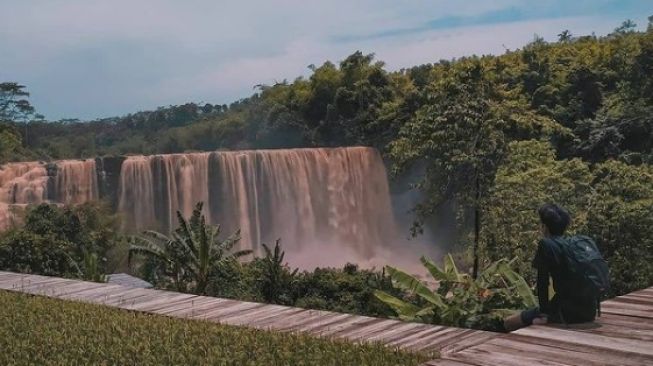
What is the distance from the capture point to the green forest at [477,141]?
12742mm

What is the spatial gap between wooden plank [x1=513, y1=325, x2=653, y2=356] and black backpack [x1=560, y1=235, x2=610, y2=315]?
0.28m

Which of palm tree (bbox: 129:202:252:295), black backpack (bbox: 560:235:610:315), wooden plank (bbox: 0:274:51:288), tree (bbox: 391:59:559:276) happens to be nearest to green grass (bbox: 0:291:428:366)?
black backpack (bbox: 560:235:610:315)

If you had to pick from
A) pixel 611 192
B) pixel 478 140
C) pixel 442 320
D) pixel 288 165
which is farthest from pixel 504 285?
pixel 288 165

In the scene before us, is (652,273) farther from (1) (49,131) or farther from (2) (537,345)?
(1) (49,131)

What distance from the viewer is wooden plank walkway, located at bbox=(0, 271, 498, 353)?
4906 mm

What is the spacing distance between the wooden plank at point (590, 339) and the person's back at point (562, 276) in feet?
0.51

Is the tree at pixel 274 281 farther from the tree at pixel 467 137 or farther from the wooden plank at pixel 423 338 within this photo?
the wooden plank at pixel 423 338

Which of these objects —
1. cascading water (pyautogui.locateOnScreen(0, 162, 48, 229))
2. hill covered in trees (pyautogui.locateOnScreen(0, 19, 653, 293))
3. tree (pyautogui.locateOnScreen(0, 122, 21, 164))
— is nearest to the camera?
hill covered in trees (pyautogui.locateOnScreen(0, 19, 653, 293))

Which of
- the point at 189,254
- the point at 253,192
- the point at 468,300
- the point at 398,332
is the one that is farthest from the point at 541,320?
the point at 253,192

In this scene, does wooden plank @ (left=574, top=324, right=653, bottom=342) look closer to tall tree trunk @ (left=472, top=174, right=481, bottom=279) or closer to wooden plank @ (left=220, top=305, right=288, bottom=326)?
wooden plank @ (left=220, top=305, right=288, bottom=326)

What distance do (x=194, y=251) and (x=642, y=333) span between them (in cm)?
771

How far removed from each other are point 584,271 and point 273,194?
22467 mm

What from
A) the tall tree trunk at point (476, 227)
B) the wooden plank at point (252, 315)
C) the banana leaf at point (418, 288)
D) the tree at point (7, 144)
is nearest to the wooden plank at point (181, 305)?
the wooden plank at point (252, 315)

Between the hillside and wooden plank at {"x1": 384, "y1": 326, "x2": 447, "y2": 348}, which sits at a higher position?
the hillside
